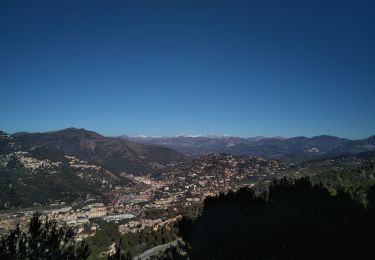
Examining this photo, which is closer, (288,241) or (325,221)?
(288,241)

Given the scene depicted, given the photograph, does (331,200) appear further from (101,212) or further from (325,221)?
(101,212)

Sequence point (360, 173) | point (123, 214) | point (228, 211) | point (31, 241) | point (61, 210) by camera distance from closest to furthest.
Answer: point (31, 241)
point (228, 211)
point (360, 173)
point (123, 214)
point (61, 210)

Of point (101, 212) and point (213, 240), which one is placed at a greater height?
point (213, 240)

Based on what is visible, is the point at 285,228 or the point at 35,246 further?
the point at 285,228

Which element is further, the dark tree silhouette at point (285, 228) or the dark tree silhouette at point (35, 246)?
the dark tree silhouette at point (285, 228)

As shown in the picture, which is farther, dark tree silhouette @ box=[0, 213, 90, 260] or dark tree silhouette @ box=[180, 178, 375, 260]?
dark tree silhouette @ box=[180, 178, 375, 260]

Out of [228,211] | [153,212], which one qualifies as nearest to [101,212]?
[153,212]

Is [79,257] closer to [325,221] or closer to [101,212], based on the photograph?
[325,221]

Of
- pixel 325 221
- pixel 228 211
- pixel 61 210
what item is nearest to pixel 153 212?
pixel 61 210

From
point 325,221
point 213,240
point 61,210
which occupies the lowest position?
point 61,210

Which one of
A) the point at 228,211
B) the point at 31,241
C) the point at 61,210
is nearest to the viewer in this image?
the point at 31,241
